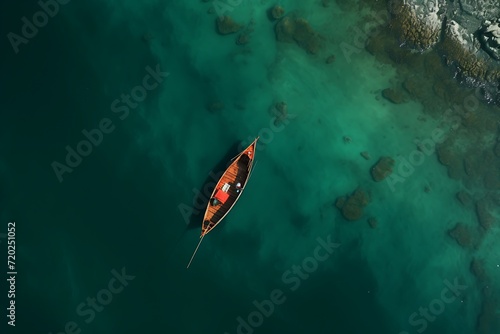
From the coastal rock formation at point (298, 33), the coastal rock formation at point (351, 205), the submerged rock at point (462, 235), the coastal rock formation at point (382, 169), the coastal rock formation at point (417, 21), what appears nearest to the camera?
the coastal rock formation at point (417, 21)

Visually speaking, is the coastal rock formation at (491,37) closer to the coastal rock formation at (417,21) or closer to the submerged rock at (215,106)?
the coastal rock formation at (417,21)

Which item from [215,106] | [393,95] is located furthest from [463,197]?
[215,106]

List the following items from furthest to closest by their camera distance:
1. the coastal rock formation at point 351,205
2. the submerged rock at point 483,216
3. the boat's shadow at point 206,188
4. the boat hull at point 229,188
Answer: the submerged rock at point 483,216
the coastal rock formation at point 351,205
the boat's shadow at point 206,188
the boat hull at point 229,188

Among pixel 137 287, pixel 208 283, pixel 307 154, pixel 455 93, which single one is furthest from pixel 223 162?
pixel 455 93

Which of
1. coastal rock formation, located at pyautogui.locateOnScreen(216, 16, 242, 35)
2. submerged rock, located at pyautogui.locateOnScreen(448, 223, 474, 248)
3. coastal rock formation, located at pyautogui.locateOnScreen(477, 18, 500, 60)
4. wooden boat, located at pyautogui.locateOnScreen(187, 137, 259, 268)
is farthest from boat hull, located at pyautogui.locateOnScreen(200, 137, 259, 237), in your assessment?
coastal rock formation, located at pyautogui.locateOnScreen(477, 18, 500, 60)

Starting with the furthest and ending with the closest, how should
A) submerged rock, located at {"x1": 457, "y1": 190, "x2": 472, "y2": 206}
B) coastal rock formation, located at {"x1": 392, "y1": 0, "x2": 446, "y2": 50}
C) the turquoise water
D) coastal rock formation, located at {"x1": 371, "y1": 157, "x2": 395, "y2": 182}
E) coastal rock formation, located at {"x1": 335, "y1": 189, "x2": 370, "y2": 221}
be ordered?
submerged rock, located at {"x1": 457, "y1": 190, "x2": 472, "y2": 206}
coastal rock formation, located at {"x1": 371, "y1": 157, "x2": 395, "y2": 182}
coastal rock formation, located at {"x1": 335, "y1": 189, "x2": 370, "y2": 221}
coastal rock formation, located at {"x1": 392, "y1": 0, "x2": 446, "y2": 50}
the turquoise water

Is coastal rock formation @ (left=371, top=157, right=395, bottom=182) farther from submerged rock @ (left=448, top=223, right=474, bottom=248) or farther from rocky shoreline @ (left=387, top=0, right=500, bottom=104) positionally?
rocky shoreline @ (left=387, top=0, right=500, bottom=104)

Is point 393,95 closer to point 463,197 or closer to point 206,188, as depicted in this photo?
point 463,197

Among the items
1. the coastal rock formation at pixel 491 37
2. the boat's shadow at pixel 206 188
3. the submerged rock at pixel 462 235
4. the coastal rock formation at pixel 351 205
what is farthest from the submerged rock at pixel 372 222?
the coastal rock formation at pixel 491 37
